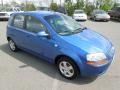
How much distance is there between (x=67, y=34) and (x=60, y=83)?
4.25 feet

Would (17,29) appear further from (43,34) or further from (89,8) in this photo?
(89,8)

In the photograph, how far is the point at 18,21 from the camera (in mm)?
6285

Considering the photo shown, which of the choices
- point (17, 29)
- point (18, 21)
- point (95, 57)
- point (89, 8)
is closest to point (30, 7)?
point (89, 8)

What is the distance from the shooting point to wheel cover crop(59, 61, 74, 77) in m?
4.55

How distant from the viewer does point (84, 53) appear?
4.19 m

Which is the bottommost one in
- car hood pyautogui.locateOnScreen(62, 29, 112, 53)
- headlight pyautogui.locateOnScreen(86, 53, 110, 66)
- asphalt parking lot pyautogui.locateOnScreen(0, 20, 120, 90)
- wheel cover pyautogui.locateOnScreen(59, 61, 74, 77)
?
A: asphalt parking lot pyautogui.locateOnScreen(0, 20, 120, 90)

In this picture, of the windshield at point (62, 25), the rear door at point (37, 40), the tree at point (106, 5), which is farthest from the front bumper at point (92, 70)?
the tree at point (106, 5)

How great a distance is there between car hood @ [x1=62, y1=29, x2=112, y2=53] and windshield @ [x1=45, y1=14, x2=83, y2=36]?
0.24 metres

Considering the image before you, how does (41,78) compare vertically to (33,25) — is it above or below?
below

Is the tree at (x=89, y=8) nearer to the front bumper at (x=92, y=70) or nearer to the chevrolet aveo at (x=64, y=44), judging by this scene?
the chevrolet aveo at (x=64, y=44)

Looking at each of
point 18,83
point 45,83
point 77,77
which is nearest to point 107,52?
point 77,77

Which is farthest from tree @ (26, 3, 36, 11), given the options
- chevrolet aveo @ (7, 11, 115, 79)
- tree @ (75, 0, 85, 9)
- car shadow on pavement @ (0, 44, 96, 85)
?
chevrolet aveo @ (7, 11, 115, 79)

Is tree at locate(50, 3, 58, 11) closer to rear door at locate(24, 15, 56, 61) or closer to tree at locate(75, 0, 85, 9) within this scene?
tree at locate(75, 0, 85, 9)

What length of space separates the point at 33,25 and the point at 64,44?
4.77 ft
